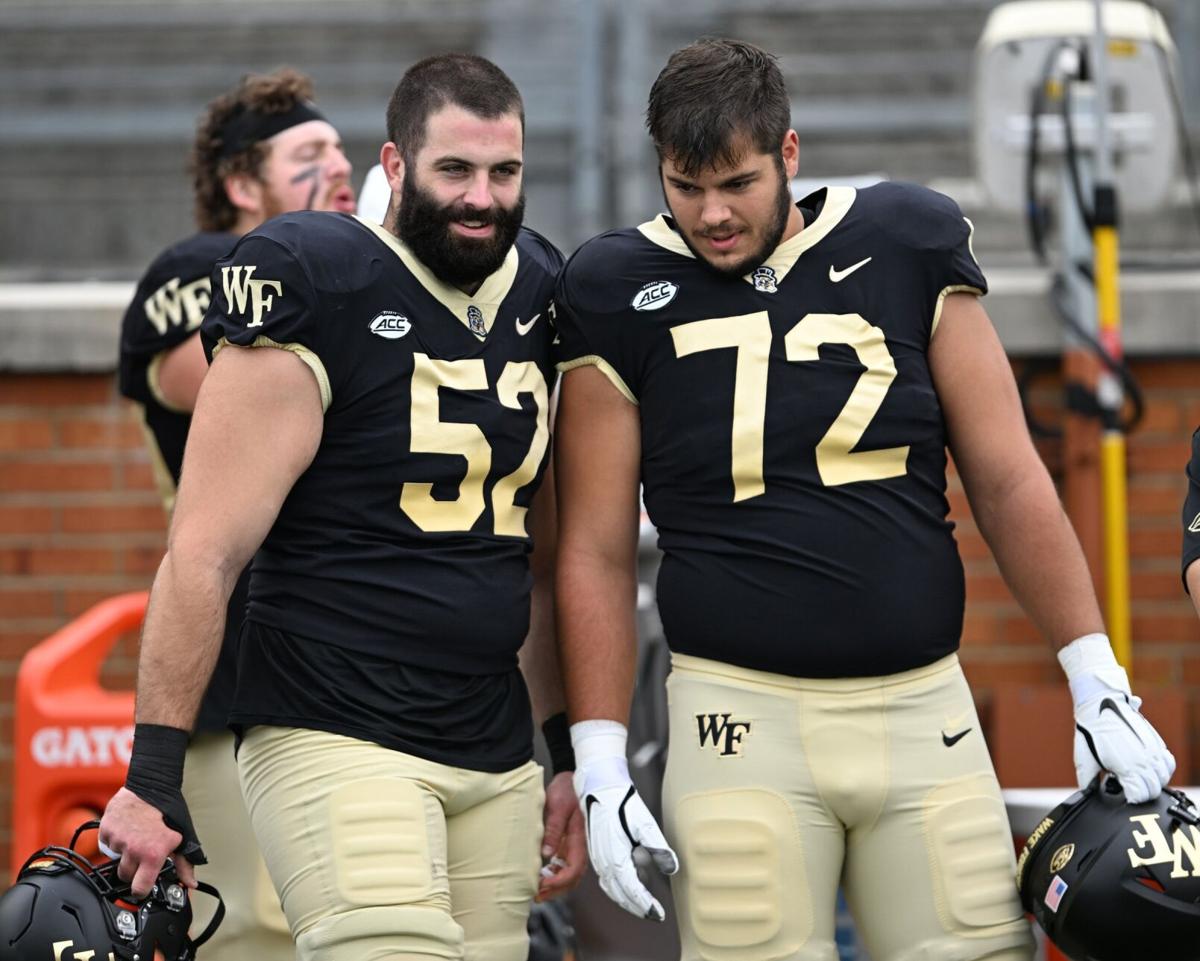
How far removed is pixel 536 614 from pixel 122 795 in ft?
2.86

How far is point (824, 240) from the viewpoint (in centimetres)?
325

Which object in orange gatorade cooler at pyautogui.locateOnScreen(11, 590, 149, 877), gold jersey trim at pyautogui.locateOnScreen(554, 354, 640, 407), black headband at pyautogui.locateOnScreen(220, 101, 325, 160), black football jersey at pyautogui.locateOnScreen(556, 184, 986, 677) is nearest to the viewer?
black football jersey at pyautogui.locateOnScreen(556, 184, 986, 677)

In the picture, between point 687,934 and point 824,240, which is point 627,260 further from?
point 687,934

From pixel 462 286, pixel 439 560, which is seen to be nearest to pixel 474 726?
pixel 439 560

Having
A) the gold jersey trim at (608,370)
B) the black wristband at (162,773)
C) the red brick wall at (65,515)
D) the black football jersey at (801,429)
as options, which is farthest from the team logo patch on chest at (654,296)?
the red brick wall at (65,515)

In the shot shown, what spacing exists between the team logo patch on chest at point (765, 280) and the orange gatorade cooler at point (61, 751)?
1930mm

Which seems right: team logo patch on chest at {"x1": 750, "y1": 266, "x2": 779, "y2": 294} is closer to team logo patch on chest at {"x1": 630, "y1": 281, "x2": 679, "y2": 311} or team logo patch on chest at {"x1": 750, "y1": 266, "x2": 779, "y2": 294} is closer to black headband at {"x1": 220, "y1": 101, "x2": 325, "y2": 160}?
team logo patch on chest at {"x1": 630, "y1": 281, "x2": 679, "y2": 311}

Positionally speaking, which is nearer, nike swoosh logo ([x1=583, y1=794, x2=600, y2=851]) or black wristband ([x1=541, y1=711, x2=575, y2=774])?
nike swoosh logo ([x1=583, y1=794, x2=600, y2=851])

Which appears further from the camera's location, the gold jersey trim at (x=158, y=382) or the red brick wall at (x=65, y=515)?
the red brick wall at (x=65, y=515)

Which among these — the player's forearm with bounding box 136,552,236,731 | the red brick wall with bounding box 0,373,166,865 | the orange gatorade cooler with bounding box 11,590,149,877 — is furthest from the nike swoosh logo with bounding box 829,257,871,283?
the red brick wall with bounding box 0,373,166,865

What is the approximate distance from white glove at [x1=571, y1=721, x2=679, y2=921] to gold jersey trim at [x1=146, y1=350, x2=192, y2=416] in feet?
3.81

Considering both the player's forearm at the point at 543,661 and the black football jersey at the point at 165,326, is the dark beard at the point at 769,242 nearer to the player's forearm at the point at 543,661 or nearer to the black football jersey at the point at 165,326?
the player's forearm at the point at 543,661

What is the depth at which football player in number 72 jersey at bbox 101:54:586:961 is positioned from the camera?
9.66 ft

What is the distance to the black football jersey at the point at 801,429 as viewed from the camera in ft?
10.3
